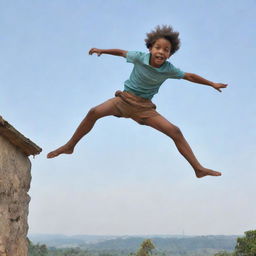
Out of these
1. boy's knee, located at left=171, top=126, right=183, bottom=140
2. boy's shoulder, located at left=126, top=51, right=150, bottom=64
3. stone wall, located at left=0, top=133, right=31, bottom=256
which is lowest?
stone wall, located at left=0, top=133, right=31, bottom=256

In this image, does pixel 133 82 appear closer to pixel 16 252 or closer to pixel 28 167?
pixel 28 167

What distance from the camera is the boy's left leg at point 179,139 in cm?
504

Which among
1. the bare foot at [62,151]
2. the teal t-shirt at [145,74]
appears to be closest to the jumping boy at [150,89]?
the teal t-shirt at [145,74]

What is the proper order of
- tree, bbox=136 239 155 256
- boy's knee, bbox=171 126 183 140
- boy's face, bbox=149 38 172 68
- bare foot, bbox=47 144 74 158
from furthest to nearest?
tree, bbox=136 239 155 256, bare foot, bbox=47 144 74 158, boy's knee, bbox=171 126 183 140, boy's face, bbox=149 38 172 68

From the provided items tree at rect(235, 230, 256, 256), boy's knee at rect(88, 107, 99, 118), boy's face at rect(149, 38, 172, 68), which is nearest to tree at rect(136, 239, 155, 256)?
tree at rect(235, 230, 256, 256)

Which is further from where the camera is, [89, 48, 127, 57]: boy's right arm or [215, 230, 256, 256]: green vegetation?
[215, 230, 256, 256]: green vegetation

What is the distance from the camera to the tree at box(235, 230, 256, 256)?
26.5 m

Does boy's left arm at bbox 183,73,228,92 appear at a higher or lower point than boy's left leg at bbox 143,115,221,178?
higher

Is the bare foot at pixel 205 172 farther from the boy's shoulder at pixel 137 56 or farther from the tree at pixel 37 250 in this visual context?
the tree at pixel 37 250

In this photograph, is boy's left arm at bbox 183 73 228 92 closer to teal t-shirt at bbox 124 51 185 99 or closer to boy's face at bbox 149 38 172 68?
teal t-shirt at bbox 124 51 185 99

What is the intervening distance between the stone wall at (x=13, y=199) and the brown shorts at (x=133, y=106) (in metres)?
1.84

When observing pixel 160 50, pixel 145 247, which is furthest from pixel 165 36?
pixel 145 247

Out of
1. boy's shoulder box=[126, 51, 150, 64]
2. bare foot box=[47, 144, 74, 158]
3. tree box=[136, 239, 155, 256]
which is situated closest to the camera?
boy's shoulder box=[126, 51, 150, 64]

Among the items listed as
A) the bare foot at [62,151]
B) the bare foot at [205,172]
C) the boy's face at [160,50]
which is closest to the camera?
the boy's face at [160,50]
